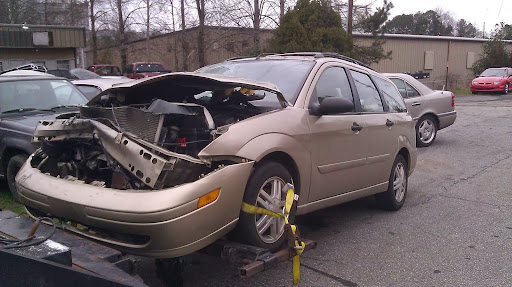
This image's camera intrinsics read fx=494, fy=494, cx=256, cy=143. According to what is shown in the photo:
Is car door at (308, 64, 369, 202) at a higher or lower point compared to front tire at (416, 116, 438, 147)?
higher

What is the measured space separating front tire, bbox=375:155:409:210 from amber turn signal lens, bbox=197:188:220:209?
3.11m

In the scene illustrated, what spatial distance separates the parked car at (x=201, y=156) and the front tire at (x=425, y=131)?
20.6 ft

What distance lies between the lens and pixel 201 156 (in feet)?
11.3

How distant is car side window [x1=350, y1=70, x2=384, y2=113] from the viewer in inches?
216

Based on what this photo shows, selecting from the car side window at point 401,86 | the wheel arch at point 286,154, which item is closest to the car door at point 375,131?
the wheel arch at point 286,154

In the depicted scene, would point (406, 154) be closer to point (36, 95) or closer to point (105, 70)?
point (36, 95)

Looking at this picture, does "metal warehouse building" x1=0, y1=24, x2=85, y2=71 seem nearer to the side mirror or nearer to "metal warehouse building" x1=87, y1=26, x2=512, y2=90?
"metal warehouse building" x1=87, y1=26, x2=512, y2=90

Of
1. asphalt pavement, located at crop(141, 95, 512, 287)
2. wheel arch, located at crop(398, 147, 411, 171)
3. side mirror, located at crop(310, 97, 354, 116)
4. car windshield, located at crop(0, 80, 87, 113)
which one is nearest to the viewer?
asphalt pavement, located at crop(141, 95, 512, 287)

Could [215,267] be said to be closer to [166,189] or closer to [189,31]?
[166,189]

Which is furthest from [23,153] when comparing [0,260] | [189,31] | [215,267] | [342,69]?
[189,31]

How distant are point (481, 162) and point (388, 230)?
4.85 meters

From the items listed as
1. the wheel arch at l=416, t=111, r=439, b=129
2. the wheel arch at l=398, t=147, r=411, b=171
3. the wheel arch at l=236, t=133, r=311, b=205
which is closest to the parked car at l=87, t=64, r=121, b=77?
the wheel arch at l=416, t=111, r=439, b=129

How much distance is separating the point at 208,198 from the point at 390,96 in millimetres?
3666

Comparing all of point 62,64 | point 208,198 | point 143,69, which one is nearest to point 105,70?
point 62,64
